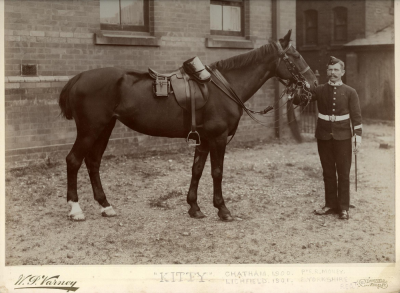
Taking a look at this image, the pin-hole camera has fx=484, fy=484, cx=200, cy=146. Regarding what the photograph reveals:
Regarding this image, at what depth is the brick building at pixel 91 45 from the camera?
8.46 m

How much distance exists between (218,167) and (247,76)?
1.16 metres

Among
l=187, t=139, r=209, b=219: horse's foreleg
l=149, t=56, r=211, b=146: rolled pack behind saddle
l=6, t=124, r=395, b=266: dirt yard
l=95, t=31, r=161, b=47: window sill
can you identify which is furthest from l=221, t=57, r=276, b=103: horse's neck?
l=95, t=31, r=161, b=47: window sill

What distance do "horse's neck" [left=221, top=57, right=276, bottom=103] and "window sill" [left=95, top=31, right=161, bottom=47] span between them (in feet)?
13.8

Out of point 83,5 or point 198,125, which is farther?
point 83,5

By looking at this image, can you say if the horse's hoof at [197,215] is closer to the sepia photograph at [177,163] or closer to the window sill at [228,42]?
the sepia photograph at [177,163]

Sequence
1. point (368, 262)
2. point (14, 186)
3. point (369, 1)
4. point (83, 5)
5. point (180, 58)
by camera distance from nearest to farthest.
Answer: point (368, 262) < point (14, 186) < point (83, 5) < point (180, 58) < point (369, 1)

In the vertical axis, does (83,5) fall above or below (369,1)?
below

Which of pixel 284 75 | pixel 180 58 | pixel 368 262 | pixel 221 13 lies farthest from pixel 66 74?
pixel 368 262

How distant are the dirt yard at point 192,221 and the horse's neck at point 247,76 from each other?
1602mm

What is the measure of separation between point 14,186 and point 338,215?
477 cm

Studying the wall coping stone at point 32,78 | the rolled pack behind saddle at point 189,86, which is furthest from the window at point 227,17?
the rolled pack behind saddle at point 189,86
